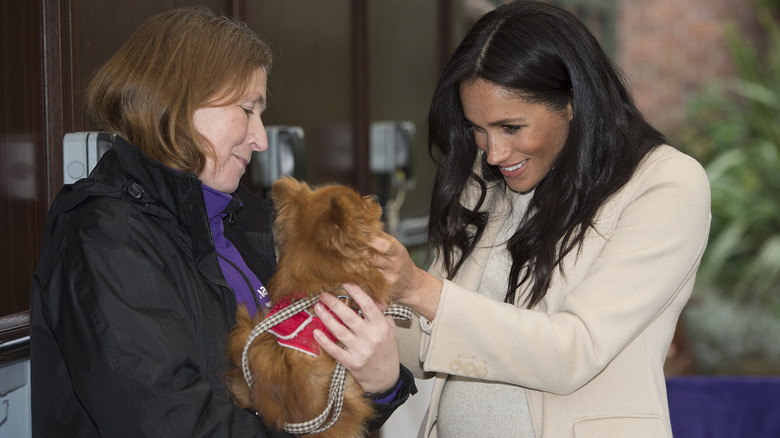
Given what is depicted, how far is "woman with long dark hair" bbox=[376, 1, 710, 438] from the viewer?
1.54 m

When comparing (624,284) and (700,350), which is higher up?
(624,284)

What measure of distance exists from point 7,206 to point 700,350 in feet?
16.4

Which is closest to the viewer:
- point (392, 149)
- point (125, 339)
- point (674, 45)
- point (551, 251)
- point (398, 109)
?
point (125, 339)

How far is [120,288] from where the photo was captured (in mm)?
1253

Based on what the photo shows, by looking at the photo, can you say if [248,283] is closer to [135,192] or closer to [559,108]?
[135,192]

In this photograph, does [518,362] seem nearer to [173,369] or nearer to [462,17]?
[173,369]

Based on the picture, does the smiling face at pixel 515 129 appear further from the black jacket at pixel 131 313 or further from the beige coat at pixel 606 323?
the black jacket at pixel 131 313

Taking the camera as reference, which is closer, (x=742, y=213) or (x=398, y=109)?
(x=398, y=109)

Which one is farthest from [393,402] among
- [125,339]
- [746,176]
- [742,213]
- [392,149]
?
[746,176]

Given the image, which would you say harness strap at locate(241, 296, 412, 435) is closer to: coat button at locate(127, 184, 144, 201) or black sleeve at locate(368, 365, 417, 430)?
black sleeve at locate(368, 365, 417, 430)

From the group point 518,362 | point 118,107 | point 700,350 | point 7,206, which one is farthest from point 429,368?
point 700,350

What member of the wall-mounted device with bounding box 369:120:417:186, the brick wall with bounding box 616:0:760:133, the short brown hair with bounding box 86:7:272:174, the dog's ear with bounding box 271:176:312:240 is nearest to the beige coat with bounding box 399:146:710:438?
the dog's ear with bounding box 271:176:312:240

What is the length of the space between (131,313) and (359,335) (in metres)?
0.43

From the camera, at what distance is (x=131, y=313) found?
1241mm
